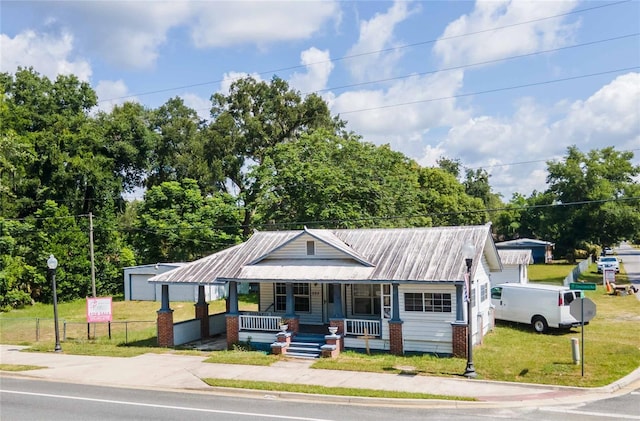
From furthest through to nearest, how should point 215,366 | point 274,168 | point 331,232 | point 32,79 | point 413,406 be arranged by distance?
point 32,79 < point 274,168 < point 331,232 < point 215,366 < point 413,406

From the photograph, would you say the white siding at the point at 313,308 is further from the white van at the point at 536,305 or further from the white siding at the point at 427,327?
the white van at the point at 536,305

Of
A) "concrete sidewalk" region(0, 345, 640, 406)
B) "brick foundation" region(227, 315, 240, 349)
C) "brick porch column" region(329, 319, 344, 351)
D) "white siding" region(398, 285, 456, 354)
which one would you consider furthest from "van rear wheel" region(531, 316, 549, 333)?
"brick foundation" region(227, 315, 240, 349)

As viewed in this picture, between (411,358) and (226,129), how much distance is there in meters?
40.5

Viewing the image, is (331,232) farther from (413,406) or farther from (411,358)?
(413,406)

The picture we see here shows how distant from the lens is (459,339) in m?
20.2

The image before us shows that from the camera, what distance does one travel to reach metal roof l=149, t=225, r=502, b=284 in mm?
21312

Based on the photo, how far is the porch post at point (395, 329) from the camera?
21.2 metres

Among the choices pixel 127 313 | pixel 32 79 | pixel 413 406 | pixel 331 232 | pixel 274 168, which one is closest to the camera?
A: pixel 413 406

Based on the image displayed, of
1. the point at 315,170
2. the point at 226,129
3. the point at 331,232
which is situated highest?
the point at 226,129

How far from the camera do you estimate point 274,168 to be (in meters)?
41.6

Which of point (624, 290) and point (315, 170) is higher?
point (315, 170)

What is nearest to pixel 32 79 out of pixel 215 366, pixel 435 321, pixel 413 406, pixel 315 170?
pixel 315 170

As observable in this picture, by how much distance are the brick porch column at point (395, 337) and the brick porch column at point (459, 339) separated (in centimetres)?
195

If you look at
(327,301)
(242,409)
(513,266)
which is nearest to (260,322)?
(327,301)
